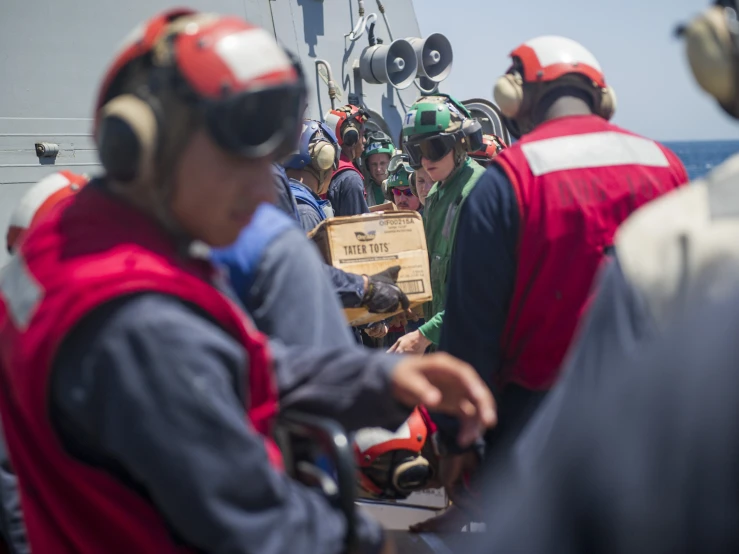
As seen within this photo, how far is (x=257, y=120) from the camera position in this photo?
1.28 m

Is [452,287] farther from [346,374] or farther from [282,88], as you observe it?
[282,88]

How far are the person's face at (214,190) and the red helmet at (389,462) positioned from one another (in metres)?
1.27

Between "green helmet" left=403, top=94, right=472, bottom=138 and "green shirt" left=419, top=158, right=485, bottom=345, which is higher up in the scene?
"green helmet" left=403, top=94, right=472, bottom=138

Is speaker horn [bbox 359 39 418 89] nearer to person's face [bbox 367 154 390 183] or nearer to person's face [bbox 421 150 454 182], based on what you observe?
person's face [bbox 367 154 390 183]

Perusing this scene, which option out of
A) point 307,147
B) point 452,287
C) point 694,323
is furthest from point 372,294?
point 694,323

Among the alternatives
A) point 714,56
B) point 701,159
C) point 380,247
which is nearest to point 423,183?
point 380,247

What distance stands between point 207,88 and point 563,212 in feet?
4.98

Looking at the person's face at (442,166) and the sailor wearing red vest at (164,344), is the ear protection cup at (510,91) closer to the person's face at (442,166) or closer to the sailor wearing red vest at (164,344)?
the sailor wearing red vest at (164,344)

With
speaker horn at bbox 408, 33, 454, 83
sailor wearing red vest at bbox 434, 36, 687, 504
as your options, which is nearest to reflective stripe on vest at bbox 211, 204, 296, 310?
sailor wearing red vest at bbox 434, 36, 687, 504

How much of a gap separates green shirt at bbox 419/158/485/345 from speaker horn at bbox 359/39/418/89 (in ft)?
20.2

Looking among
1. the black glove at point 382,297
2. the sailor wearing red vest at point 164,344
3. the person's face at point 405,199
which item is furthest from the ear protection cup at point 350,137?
the sailor wearing red vest at point 164,344

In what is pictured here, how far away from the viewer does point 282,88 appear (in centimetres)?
131

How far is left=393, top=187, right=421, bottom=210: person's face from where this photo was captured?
798cm

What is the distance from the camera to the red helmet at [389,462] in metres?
2.50
